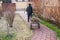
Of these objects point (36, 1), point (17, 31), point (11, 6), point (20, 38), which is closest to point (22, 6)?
point (11, 6)

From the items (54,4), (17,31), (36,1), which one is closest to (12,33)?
(17,31)

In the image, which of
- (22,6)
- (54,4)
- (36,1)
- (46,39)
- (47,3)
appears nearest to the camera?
(46,39)

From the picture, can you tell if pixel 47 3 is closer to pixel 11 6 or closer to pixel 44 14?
pixel 44 14

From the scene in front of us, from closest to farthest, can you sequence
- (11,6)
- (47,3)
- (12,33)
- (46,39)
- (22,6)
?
(46,39) → (12,33) → (47,3) → (11,6) → (22,6)

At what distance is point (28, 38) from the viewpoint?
1442cm

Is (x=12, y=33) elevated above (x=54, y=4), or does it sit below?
below

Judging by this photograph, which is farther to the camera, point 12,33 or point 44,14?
point 44,14

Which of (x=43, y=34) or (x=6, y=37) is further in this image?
(x=43, y=34)

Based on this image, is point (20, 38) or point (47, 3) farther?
point (47, 3)

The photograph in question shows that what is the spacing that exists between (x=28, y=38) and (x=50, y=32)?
234cm

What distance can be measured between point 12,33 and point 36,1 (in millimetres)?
10507

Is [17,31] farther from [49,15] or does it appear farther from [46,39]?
[49,15]

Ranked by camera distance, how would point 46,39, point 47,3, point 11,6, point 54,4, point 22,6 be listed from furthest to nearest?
point 22,6
point 11,6
point 47,3
point 54,4
point 46,39

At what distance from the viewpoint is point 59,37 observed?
1487 centimetres
